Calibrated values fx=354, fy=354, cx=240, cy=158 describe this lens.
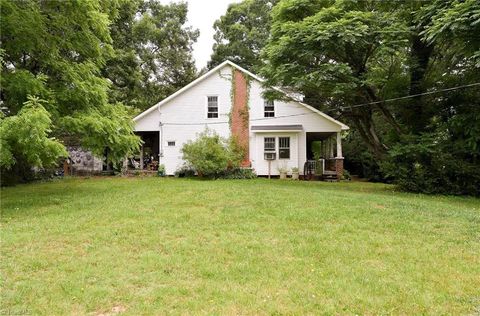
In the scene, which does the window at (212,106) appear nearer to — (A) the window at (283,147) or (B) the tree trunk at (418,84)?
(A) the window at (283,147)

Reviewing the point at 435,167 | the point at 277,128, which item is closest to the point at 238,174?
the point at 277,128

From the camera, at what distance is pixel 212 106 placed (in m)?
20.7

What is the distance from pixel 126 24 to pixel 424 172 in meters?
23.5

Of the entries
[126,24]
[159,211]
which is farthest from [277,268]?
[126,24]

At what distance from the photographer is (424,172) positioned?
1370 cm

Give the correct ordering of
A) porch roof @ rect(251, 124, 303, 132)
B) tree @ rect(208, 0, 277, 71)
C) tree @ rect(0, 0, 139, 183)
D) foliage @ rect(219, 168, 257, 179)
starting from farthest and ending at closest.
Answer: tree @ rect(208, 0, 277, 71) → porch roof @ rect(251, 124, 303, 132) → foliage @ rect(219, 168, 257, 179) → tree @ rect(0, 0, 139, 183)

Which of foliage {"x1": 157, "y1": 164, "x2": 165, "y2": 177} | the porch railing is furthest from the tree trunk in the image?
foliage {"x1": 157, "y1": 164, "x2": 165, "y2": 177}

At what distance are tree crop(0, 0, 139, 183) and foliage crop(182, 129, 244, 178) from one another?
5.44m

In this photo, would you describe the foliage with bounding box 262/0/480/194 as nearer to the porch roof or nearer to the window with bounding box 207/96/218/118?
the porch roof

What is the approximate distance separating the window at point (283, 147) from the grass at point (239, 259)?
10845mm

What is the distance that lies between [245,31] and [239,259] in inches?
1187

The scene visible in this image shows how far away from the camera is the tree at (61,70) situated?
33.8 ft

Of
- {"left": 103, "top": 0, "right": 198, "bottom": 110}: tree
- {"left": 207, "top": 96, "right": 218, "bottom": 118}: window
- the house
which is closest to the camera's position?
the house

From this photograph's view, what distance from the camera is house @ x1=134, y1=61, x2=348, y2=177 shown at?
20156mm
